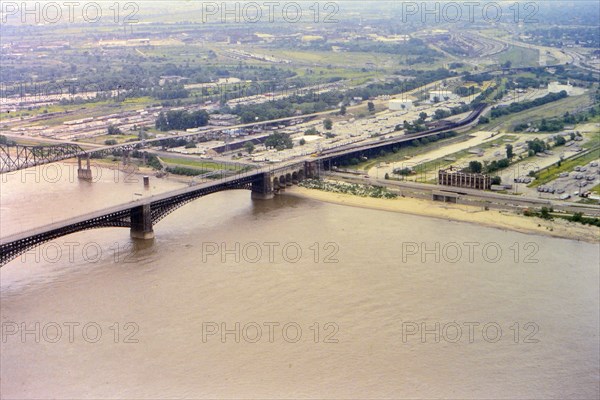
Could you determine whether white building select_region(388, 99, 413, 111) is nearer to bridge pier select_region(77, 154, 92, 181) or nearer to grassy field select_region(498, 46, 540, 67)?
grassy field select_region(498, 46, 540, 67)

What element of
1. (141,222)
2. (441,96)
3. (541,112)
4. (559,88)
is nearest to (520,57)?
(559,88)

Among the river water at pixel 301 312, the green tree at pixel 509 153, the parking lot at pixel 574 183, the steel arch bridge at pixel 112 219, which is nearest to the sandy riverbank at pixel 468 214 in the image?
the river water at pixel 301 312

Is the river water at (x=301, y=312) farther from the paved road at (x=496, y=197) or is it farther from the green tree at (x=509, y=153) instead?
the green tree at (x=509, y=153)

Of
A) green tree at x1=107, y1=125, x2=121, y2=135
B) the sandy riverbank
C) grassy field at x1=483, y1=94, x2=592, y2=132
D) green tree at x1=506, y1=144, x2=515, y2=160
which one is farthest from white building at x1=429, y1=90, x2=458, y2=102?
the sandy riverbank

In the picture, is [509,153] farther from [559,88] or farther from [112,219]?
[559,88]

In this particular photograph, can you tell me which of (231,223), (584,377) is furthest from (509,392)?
(231,223)

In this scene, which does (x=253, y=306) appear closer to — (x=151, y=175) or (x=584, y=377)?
(x=584, y=377)
